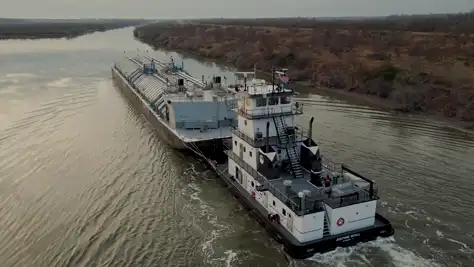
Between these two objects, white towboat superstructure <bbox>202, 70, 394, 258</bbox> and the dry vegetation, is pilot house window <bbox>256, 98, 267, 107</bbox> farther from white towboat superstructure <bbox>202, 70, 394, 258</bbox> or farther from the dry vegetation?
the dry vegetation

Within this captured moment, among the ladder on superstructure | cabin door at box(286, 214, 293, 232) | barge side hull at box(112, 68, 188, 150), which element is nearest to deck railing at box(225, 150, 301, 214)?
cabin door at box(286, 214, 293, 232)

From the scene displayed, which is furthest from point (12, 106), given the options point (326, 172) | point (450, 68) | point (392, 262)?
point (450, 68)

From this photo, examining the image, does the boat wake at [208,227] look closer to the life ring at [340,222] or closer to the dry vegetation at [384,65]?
the life ring at [340,222]

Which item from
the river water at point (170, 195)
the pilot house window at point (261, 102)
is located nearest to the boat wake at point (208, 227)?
the river water at point (170, 195)

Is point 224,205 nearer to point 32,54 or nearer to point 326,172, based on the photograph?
point 326,172

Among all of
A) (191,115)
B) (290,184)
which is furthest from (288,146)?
(191,115)

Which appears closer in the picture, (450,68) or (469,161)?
(469,161)
